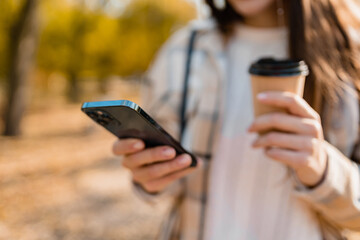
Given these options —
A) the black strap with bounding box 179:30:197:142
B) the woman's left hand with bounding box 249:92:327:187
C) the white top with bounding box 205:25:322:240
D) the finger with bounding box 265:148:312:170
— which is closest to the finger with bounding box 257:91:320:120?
the woman's left hand with bounding box 249:92:327:187

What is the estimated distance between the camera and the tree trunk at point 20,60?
768 cm

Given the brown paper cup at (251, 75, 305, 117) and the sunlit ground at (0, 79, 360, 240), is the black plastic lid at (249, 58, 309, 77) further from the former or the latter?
the sunlit ground at (0, 79, 360, 240)

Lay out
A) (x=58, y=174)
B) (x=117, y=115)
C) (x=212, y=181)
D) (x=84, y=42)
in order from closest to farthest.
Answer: (x=117, y=115), (x=212, y=181), (x=58, y=174), (x=84, y=42)

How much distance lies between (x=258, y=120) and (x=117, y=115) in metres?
0.46

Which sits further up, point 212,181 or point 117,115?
point 117,115

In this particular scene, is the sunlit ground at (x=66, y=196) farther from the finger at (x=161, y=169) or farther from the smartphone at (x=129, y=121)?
the smartphone at (x=129, y=121)

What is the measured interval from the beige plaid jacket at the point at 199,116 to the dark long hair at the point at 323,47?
0.08 meters

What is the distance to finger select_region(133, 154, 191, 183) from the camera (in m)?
1.16

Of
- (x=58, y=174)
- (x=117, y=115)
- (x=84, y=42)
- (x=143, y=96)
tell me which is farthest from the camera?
(x=84, y=42)

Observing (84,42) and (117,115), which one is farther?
(84,42)

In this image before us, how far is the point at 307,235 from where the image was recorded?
1.35 metres

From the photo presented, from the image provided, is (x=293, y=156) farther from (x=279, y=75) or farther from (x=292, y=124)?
(x=279, y=75)

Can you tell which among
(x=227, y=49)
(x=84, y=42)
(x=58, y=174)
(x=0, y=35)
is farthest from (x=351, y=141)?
(x=84, y=42)

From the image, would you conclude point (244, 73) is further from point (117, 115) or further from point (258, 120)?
point (117, 115)
